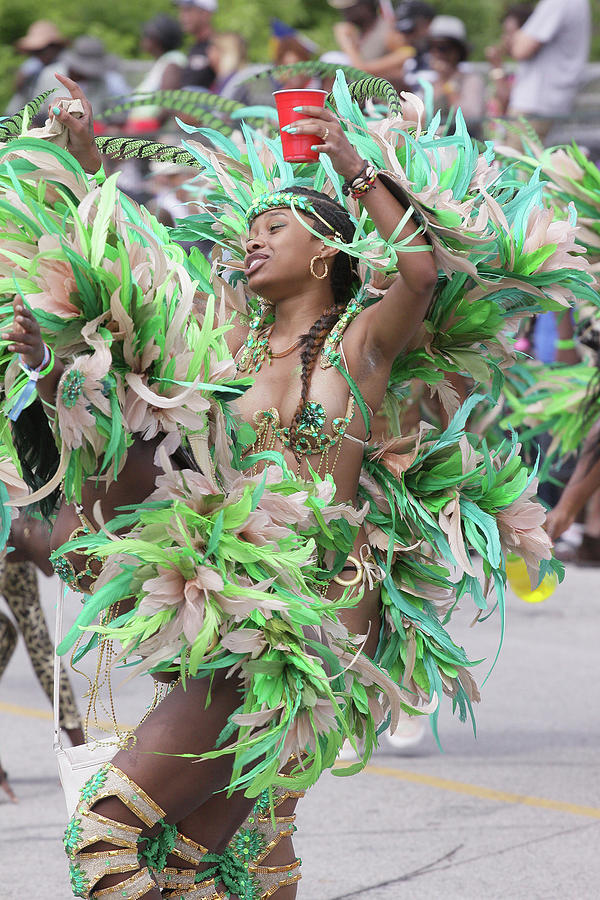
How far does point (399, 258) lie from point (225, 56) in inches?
366

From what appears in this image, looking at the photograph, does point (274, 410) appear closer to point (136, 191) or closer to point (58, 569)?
point (58, 569)

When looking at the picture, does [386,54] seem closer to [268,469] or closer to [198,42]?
[198,42]

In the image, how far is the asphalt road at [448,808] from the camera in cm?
429

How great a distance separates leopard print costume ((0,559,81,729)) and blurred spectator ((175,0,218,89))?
7115mm

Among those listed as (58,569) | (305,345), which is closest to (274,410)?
(305,345)

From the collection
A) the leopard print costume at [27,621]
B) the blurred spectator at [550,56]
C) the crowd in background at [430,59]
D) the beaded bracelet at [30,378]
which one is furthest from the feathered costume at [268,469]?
the blurred spectator at [550,56]

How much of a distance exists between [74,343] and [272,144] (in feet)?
4.09

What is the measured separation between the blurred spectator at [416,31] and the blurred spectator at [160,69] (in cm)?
194

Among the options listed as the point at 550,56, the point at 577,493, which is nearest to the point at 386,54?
the point at 550,56

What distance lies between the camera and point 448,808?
5.03 m

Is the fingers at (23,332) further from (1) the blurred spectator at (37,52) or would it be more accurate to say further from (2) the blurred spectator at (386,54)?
(1) the blurred spectator at (37,52)

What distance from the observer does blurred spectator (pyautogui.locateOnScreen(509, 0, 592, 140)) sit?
1097 centimetres

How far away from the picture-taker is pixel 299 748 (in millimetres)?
2842

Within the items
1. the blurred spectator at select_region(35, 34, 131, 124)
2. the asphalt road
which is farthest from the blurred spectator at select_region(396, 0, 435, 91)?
the asphalt road
